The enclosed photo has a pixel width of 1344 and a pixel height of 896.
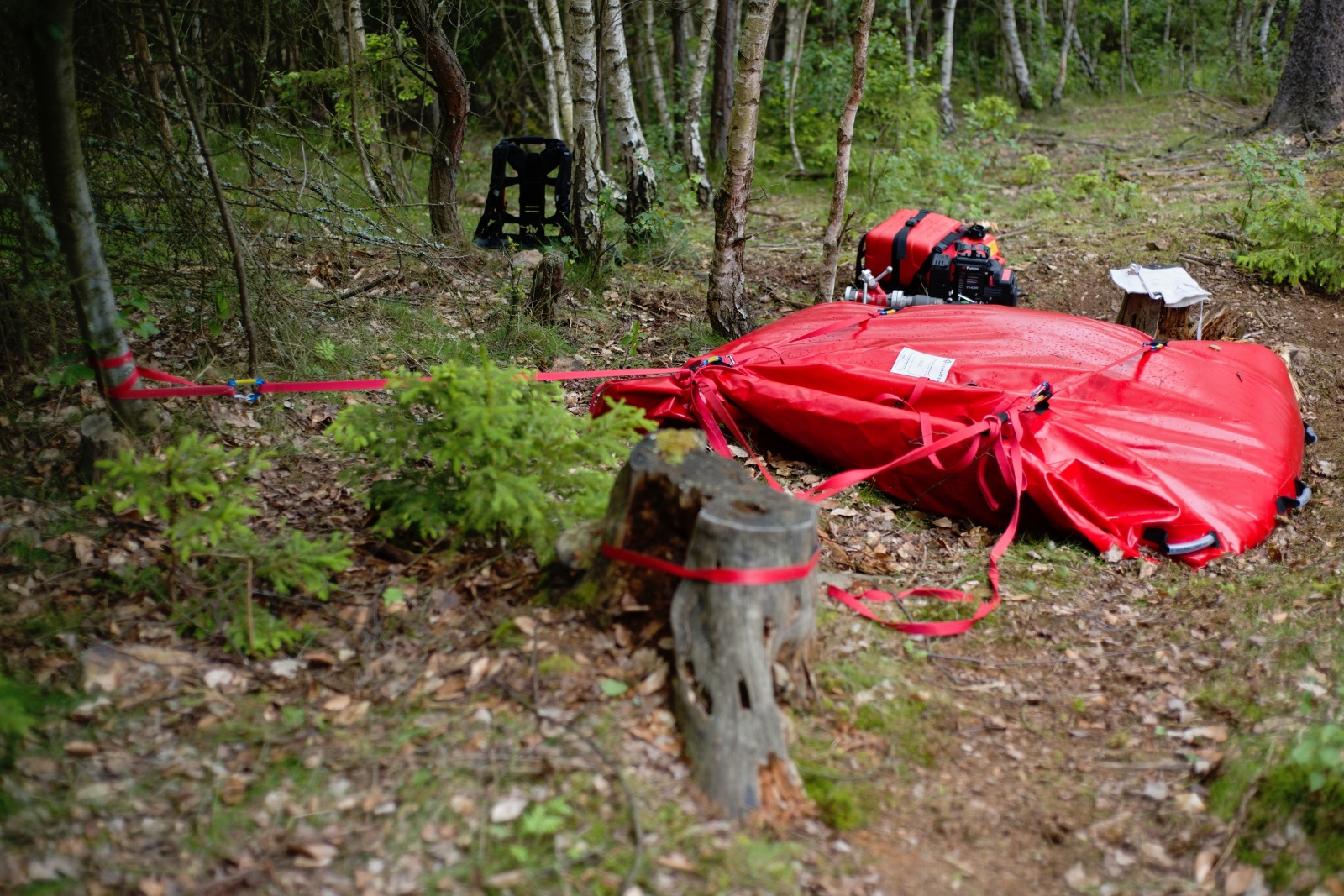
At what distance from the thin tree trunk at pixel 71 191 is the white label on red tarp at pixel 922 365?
3419 millimetres

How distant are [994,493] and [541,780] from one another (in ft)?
8.77

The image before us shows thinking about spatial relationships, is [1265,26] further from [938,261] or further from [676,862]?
[676,862]

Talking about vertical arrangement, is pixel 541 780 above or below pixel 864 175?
below

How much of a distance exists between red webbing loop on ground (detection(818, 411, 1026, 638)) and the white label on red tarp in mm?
455

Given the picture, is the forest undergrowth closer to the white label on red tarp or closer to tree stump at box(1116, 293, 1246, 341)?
the white label on red tarp

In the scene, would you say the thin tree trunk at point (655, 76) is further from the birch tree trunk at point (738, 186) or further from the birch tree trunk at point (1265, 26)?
the birch tree trunk at point (1265, 26)

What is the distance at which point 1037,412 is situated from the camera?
13.8ft

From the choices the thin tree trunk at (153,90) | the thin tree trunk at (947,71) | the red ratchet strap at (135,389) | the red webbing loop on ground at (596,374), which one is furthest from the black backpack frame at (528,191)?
the thin tree trunk at (947,71)

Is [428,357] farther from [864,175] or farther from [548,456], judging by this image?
[864,175]

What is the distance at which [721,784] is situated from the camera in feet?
8.09

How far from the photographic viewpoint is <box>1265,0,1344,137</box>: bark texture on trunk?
10.1 metres

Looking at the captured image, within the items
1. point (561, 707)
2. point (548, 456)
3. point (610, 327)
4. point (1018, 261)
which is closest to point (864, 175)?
point (1018, 261)

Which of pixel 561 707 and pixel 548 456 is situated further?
pixel 548 456

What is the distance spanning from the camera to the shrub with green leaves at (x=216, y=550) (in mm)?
2705
